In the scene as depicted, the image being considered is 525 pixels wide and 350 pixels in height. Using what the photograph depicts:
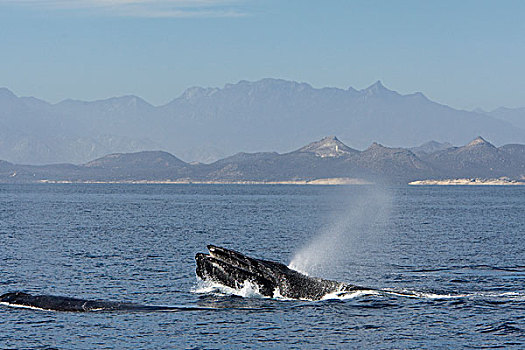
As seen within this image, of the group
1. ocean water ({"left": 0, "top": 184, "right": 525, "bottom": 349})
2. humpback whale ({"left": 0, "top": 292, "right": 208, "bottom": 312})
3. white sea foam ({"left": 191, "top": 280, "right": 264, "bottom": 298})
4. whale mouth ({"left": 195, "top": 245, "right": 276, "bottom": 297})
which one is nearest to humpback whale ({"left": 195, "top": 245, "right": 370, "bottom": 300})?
whale mouth ({"left": 195, "top": 245, "right": 276, "bottom": 297})

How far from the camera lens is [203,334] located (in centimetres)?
3381

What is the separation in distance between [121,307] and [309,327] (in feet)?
30.2

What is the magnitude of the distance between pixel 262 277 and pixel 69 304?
9.13m

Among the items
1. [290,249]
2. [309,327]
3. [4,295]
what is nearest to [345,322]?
[309,327]

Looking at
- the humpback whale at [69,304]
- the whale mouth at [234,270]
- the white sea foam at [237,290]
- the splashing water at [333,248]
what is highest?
the whale mouth at [234,270]

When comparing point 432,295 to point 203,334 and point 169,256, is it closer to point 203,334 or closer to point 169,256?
point 203,334

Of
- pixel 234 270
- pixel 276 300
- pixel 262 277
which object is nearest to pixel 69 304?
pixel 234 270

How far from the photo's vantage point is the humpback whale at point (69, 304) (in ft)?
126

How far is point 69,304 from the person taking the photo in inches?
1528

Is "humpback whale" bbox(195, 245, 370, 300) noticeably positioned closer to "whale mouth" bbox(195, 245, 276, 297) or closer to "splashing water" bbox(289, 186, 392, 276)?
"whale mouth" bbox(195, 245, 276, 297)

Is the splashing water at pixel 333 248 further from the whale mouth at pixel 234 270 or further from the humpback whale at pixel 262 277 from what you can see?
the whale mouth at pixel 234 270

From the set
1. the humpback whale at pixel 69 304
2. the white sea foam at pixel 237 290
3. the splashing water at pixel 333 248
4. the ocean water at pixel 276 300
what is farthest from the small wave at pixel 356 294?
the splashing water at pixel 333 248

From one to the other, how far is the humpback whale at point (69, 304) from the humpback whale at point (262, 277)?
2993 mm

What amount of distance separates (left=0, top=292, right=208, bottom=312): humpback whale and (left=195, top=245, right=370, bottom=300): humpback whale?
299 cm
